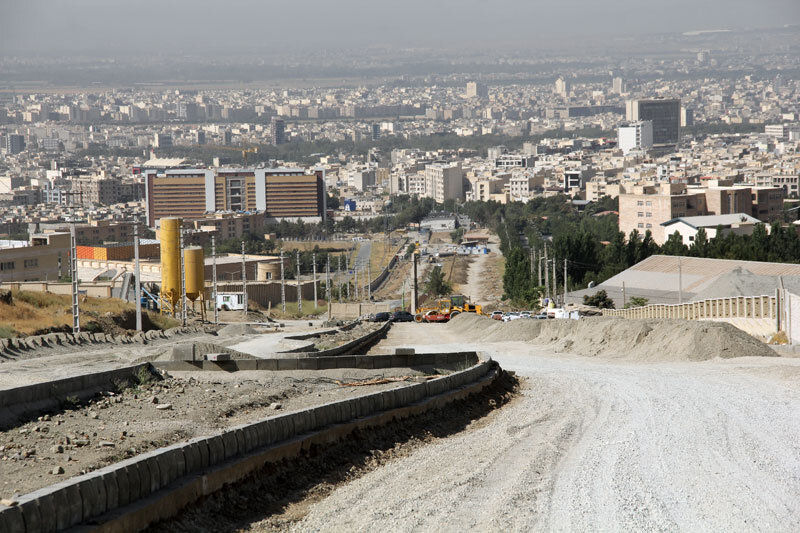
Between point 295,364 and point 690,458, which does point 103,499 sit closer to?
point 690,458

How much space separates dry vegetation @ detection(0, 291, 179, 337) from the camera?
24.1 metres

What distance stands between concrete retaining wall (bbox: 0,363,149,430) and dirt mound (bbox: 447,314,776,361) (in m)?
13.9

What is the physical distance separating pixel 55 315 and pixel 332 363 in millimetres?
14862

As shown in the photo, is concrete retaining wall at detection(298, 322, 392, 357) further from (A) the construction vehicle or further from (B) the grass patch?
(B) the grass patch

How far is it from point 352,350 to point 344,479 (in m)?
15.4

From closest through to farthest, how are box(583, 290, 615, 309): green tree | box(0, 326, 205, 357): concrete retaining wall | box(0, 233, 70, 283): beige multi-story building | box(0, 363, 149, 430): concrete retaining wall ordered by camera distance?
box(0, 363, 149, 430): concrete retaining wall
box(0, 326, 205, 357): concrete retaining wall
box(583, 290, 615, 309): green tree
box(0, 233, 70, 283): beige multi-story building

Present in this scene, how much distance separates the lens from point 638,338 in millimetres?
24438

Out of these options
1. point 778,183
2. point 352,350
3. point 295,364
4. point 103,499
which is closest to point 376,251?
point 778,183

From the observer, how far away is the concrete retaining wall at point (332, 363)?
13.7m

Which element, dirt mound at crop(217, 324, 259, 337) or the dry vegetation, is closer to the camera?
the dry vegetation

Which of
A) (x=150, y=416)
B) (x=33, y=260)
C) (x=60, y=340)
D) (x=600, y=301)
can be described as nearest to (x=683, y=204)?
(x=600, y=301)

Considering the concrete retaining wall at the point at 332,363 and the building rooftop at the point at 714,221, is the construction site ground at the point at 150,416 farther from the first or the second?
the building rooftop at the point at 714,221

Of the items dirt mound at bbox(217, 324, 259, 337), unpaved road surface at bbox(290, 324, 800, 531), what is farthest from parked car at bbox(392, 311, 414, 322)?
unpaved road surface at bbox(290, 324, 800, 531)

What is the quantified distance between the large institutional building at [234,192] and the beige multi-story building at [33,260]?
110 m
